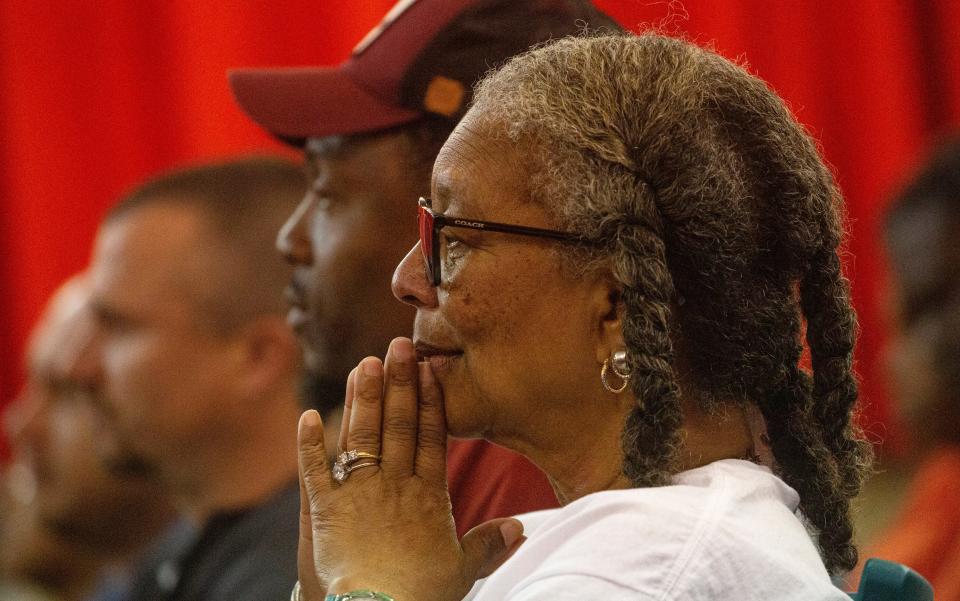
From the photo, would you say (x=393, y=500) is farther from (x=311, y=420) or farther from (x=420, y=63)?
(x=420, y=63)

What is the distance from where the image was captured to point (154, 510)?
3439 mm

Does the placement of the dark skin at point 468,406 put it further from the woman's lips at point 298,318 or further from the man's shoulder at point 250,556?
the woman's lips at point 298,318

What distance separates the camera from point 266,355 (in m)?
2.50

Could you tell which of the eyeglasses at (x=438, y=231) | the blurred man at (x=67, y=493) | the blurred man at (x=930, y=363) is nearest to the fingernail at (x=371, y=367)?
the eyeglasses at (x=438, y=231)

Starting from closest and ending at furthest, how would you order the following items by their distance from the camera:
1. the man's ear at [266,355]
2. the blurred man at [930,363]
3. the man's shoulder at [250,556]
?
the man's shoulder at [250,556], the blurred man at [930,363], the man's ear at [266,355]

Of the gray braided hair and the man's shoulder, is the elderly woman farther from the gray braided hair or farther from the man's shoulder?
the man's shoulder

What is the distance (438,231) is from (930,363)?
147 cm

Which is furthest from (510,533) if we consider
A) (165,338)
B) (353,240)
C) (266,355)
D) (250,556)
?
(165,338)

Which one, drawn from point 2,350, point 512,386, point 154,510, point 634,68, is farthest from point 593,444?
point 2,350

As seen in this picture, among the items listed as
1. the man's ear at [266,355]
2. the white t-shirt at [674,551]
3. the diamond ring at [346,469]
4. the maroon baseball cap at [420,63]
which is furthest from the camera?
the man's ear at [266,355]

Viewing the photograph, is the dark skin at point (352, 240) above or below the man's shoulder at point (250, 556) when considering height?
above

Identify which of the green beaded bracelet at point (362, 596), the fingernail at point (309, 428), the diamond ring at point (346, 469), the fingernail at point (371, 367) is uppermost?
the fingernail at point (371, 367)

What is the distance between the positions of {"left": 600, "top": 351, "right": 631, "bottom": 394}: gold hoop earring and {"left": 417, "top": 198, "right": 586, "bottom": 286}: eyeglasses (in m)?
0.12

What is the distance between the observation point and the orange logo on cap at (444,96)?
1.82 meters
